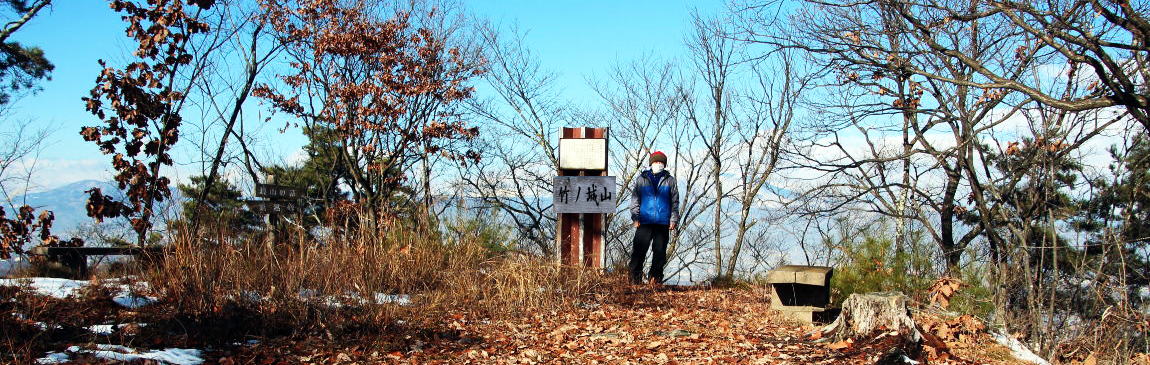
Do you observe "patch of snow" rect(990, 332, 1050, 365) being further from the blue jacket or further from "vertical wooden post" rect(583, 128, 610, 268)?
"vertical wooden post" rect(583, 128, 610, 268)

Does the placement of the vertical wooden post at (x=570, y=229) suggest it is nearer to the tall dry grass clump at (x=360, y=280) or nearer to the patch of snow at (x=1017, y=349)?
the tall dry grass clump at (x=360, y=280)

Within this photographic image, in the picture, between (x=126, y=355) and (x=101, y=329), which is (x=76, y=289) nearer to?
(x=101, y=329)

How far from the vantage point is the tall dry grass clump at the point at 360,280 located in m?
5.50

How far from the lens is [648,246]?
9156 mm

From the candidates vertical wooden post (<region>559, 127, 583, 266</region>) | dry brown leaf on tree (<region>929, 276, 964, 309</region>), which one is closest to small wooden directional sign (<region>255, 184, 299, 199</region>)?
vertical wooden post (<region>559, 127, 583, 266</region>)

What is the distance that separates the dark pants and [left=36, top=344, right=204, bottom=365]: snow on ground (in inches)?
210

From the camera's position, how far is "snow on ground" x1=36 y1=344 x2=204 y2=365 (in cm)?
416

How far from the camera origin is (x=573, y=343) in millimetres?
5867

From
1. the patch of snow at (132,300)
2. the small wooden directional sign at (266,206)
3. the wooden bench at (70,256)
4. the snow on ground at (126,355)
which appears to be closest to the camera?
the snow on ground at (126,355)

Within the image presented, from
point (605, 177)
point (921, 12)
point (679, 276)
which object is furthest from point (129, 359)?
point (679, 276)

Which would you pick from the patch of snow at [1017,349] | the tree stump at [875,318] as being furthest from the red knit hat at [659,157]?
the patch of snow at [1017,349]

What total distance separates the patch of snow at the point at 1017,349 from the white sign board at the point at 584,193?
4.11 metres

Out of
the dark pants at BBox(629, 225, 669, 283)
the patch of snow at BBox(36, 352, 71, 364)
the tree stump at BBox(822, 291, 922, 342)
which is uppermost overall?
the dark pants at BBox(629, 225, 669, 283)

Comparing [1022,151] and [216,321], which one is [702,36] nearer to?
[1022,151]
